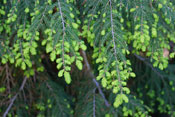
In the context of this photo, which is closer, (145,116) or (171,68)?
(145,116)

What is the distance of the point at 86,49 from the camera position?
94.1 inches

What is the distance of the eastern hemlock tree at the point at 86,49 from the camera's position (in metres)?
1.38

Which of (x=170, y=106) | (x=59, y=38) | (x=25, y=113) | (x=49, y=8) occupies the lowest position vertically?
(x=170, y=106)

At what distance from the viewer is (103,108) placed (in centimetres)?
243

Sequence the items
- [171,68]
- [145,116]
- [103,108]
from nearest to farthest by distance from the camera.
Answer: [145,116] < [103,108] < [171,68]

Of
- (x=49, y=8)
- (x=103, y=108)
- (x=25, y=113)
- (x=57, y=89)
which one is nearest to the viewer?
(x=49, y=8)

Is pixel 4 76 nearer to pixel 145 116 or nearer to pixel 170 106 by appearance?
pixel 145 116

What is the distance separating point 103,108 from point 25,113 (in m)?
1.13

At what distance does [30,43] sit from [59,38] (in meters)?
0.30

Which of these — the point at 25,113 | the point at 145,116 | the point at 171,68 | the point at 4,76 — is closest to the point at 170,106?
the point at 171,68

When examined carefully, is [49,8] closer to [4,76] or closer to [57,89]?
[57,89]

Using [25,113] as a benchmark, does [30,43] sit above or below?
above

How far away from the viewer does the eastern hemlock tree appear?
54.5 inches

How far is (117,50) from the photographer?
55.1 inches
